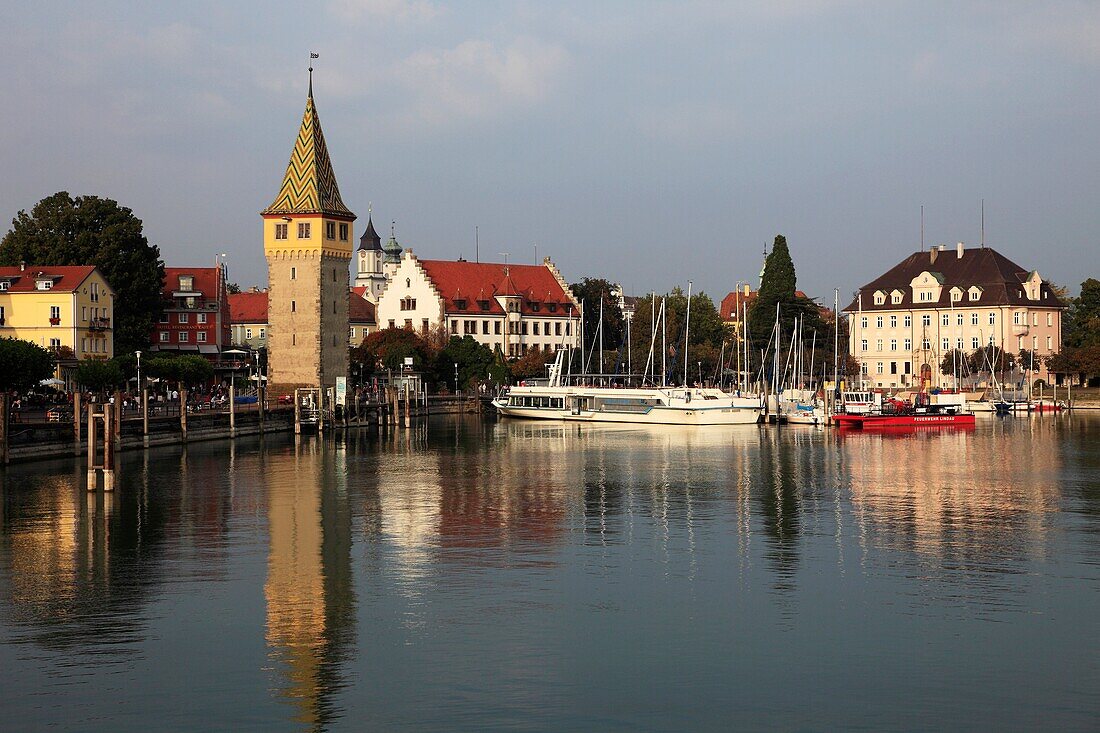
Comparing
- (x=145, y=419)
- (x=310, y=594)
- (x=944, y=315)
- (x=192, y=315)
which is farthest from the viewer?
(x=944, y=315)

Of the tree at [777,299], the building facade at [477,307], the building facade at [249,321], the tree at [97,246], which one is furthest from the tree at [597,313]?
the tree at [97,246]

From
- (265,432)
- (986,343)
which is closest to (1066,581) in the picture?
(265,432)

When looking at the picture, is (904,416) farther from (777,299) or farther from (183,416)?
(183,416)

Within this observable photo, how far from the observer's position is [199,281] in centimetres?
11925

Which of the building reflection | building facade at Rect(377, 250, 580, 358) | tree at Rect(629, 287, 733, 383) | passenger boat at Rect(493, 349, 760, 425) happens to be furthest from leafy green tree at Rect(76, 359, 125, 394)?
building facade at Rect(377, 250, 580, 358)

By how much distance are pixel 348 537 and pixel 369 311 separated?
130 m

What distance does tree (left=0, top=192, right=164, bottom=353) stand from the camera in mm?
99500

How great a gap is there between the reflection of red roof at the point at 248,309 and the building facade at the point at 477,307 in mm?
15668

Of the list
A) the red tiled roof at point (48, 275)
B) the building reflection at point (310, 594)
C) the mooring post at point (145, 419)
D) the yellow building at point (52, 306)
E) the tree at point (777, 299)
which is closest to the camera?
the building reflection at point (310, 594)

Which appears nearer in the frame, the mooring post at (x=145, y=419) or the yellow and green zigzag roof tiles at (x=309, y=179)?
the mooring post at (x=145, y=419)

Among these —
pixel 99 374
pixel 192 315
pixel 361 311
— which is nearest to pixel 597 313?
pixel 361 311

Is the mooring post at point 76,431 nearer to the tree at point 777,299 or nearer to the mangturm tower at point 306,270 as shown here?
the mangturm tower at point 306,270

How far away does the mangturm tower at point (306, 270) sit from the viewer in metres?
90.8

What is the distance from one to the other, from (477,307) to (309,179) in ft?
183
